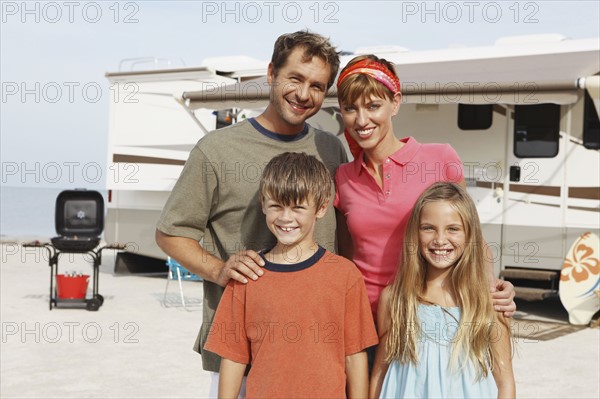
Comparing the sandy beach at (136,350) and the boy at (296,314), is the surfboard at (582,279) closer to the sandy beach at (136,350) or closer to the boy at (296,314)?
the sandy beach at (136,350)

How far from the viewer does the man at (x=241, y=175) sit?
2.59 m

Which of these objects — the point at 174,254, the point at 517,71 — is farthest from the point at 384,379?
the point at 517,71

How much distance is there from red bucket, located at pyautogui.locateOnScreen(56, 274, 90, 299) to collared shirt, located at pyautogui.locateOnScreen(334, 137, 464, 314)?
654 cm

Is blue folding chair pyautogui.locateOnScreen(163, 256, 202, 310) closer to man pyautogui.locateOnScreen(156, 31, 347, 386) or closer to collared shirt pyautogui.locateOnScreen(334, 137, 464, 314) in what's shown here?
man pyautogui.locateOnScreen(156, 31, 347, 386)

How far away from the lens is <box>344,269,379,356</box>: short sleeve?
7.95ft

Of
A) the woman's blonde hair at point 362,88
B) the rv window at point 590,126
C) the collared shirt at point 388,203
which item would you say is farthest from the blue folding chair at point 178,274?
the woman's blonde hair at point 362,88

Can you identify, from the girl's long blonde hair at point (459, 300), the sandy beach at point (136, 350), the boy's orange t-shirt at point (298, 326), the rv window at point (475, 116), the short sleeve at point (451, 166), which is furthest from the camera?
the rv window at point (475, 116)

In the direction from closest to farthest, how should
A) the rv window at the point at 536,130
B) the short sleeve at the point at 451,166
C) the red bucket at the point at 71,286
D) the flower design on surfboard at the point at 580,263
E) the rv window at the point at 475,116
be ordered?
the short sleeve at the point at 451,166 < the flower design on surfboard at the point at 580,263 < the rv window at the point at 536,130 < the rv window at the point at 475,116 < the red bucket at the point at 71,286

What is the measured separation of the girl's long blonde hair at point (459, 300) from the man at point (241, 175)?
0.28m

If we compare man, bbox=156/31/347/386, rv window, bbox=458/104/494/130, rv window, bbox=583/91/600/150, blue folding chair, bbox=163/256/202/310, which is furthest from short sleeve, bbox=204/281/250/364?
rv window, bbox=458/104/494/130

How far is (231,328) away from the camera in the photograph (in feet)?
8.07

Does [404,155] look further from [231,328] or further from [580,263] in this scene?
[580,263]

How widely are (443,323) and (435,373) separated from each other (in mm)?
161

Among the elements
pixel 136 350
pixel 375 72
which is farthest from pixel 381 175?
pixel 136 350
